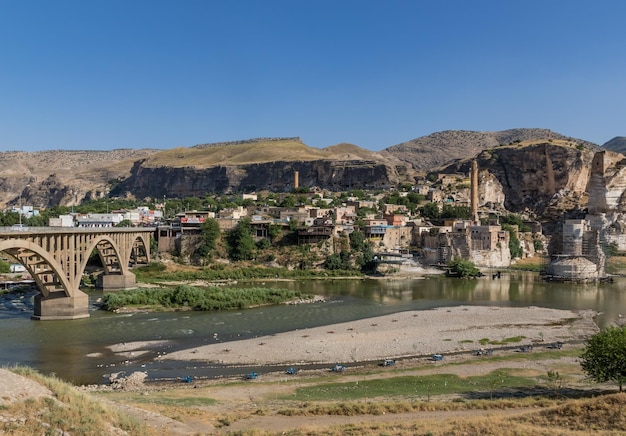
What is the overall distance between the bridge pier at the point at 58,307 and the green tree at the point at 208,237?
32944 mm

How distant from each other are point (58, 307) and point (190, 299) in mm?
10592

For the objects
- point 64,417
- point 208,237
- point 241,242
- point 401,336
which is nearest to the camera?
point 64,417

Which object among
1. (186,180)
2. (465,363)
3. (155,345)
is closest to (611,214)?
(465,363)

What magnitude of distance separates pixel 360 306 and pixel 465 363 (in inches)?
831

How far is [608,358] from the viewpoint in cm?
2303

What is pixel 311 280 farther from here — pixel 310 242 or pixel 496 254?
pixel 496 254

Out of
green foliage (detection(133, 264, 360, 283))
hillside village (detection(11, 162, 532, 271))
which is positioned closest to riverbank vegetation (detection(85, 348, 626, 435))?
green foliage (detection(133, 264, 360, 283))

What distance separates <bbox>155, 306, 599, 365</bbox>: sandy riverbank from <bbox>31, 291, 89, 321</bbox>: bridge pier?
14.4 m

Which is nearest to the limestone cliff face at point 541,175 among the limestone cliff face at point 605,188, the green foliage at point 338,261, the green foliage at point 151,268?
the limestone cliff face at point 605,188

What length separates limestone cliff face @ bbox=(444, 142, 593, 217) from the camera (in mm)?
119131

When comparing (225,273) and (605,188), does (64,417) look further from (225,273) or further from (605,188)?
(605,188)

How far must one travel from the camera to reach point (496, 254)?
82688 millimetres

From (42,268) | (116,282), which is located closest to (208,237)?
(116,282)

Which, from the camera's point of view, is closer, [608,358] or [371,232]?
[608,358]
